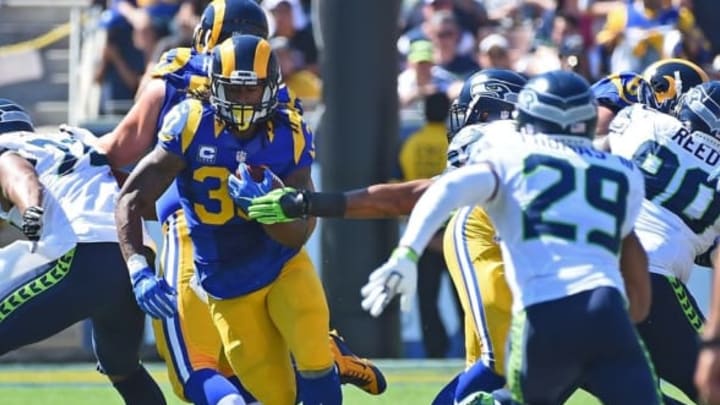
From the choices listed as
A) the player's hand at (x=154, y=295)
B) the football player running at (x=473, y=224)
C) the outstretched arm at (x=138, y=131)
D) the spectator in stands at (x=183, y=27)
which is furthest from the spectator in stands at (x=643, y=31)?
the player's hand at (x=154, y=295)

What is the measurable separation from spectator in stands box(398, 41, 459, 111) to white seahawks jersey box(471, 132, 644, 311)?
20.2 ft

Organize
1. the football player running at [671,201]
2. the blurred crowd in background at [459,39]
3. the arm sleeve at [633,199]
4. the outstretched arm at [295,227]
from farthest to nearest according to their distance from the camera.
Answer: the blurred crowd in background at [459,39] < the football player running at [671,201] < the outstretched arm at [295,227] < the arm sleeve at [633,199]

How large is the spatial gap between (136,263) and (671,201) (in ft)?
7.39

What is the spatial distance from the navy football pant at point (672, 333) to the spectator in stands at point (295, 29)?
20.2 feet

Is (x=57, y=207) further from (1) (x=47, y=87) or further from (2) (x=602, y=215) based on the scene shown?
(1) (x=47, y=87)

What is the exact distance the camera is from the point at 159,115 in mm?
7617

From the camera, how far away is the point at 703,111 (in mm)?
7605

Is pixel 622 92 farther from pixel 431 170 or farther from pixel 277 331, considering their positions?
pixel 431 170

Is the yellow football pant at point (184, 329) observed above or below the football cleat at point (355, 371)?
above

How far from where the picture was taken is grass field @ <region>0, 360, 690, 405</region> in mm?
9789

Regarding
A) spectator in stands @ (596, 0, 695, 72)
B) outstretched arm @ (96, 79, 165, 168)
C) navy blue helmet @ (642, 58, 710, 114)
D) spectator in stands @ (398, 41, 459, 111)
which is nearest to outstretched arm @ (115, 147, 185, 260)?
outstretched arm @ (96, 79, 165, 168)

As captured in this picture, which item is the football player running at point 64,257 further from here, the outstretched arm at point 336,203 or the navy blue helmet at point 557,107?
the navy blue helmet at point 557,107

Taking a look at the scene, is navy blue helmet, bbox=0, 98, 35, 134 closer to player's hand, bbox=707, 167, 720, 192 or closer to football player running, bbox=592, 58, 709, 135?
football player running, bbox=592, 58, 709, 135

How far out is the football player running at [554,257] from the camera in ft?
18.8
